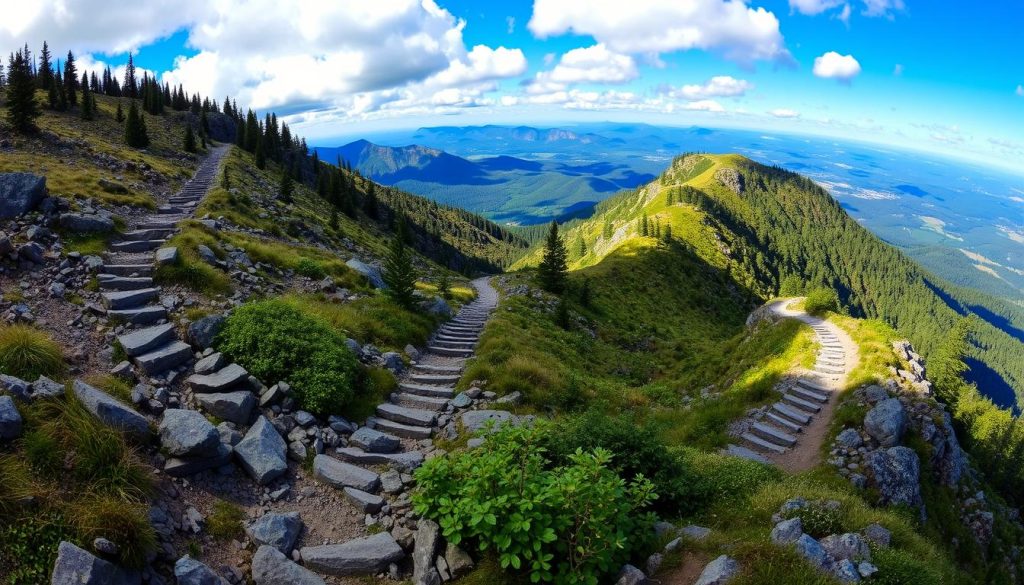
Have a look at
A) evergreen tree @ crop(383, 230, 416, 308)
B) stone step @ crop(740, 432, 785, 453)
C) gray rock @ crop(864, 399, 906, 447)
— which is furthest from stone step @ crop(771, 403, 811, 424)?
evergreen tree @ crop(383, 230, 416, 308)

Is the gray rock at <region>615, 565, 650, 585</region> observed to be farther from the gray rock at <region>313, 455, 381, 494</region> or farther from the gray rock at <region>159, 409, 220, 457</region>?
the gray rock at <region>159, 409, 220, 457</region>

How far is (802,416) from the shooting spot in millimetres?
19969

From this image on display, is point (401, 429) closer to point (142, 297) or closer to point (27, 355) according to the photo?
point (27, 355)

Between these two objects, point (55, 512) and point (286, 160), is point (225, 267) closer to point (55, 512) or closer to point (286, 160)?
point (55, 512)

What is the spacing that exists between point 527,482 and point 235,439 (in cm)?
690

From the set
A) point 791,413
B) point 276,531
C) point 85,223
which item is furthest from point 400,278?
point 791,413

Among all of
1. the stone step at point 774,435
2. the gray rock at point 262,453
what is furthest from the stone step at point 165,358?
the stone step at point 774,435

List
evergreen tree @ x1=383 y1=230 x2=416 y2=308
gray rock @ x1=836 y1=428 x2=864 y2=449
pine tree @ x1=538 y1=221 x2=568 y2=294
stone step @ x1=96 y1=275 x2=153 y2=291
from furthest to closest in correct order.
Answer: pine tree @ x1=538 y1=221 x2=568 y2=294 < evergreen tree @ x1=383 y1=230 x2=416 y2=308 < gray rock @ x1=836 y1=428 x2=864 y2=449 < stone step @ x1=96 y1=275 x2=153 y2=291

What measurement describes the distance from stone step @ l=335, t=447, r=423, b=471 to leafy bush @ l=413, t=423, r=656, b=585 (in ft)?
12.6

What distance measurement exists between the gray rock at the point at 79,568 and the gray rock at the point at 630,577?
679 centimetres

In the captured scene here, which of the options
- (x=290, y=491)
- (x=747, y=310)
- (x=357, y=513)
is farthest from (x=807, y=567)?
(x=747, y=310)

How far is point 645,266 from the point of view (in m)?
95.8

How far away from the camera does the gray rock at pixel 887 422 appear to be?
16875 mm

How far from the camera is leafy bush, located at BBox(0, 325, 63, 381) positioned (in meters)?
8.73
